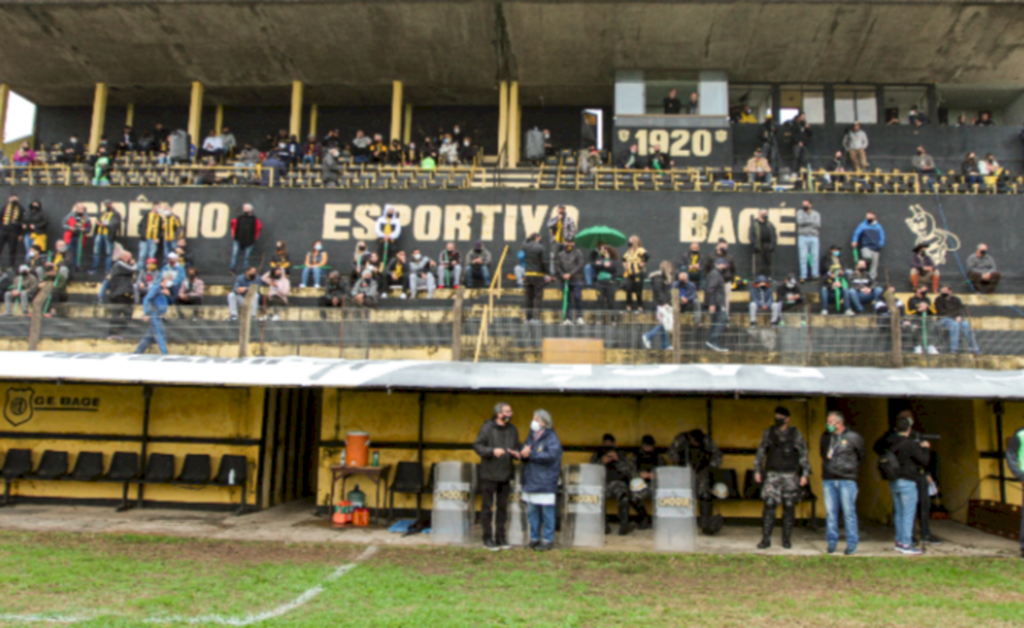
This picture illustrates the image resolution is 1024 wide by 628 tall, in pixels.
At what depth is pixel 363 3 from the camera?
22.8 meters

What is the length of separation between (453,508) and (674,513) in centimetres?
287

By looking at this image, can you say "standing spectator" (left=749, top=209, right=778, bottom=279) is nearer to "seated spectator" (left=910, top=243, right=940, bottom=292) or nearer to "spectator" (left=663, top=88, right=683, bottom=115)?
"seated spectator" (left=910, top=243, right=940, bottom=292)

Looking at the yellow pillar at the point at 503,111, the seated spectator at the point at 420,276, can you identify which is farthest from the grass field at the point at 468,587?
the yellow pillar at the point at 503,111

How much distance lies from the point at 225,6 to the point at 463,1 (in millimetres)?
7446

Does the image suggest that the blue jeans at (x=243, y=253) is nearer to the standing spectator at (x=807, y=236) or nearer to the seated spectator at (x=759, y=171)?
the seated spectator at (x=759, y=171)

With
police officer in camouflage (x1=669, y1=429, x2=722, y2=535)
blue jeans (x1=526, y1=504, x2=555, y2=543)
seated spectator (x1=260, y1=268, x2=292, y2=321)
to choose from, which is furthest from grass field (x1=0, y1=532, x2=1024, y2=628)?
seated spectator (x1=260, y1=268, x2=292, y2=321)

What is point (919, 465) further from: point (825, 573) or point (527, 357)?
point (527, 357)

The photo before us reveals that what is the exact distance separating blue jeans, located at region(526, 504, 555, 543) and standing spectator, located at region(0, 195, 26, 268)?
688 inches

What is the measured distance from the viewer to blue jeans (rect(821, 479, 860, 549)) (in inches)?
370

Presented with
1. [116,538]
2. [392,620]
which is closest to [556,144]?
[116,538]

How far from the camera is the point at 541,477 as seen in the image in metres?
9.51

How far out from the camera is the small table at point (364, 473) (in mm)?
11047

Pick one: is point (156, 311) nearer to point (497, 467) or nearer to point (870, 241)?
point (497, 467)

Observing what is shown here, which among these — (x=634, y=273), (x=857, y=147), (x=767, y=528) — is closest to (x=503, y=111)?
(x=857, y=147)
